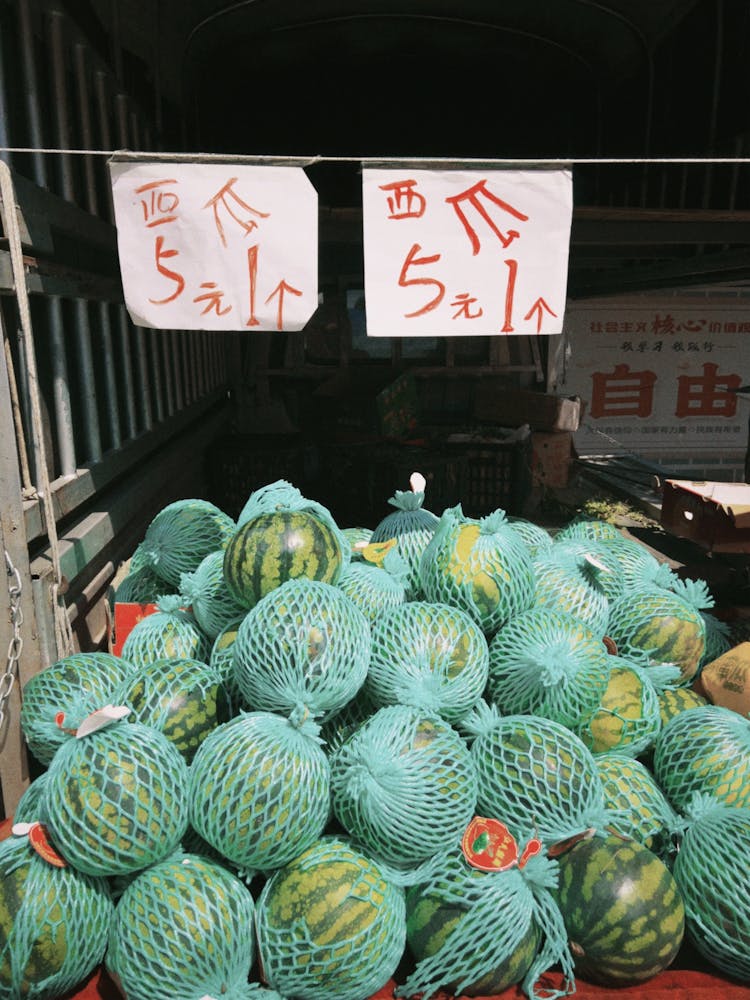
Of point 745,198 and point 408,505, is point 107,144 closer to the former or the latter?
point 408,505

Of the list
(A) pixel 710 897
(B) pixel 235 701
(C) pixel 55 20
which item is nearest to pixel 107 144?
(C) pixel 55 20

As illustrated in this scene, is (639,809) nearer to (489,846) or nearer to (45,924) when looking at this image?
(489,846)

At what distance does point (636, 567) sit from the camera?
13.0 feet

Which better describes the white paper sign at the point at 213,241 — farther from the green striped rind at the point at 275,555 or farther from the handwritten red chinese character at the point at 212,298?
the green striped rind at the point at 275,555

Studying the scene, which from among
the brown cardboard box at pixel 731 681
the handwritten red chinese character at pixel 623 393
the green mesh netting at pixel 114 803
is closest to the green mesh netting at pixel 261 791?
the green mesh netting at pixel 114 803

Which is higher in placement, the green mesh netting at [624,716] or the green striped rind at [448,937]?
the green mesh netting at [624,716]

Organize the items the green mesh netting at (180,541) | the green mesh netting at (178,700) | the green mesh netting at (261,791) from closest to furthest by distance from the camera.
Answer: the green mesh netting at (261,791), the green mesh netting at (178,700), the green mesh netting at (180,541)

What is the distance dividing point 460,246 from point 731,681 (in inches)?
102

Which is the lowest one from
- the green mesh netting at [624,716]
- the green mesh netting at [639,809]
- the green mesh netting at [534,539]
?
the green mesh netting at [639,809]

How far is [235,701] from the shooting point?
2910 mm

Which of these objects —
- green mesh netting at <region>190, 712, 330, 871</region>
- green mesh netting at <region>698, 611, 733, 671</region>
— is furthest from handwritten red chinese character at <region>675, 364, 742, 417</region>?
green mesh netting at <region>190, 712, 330, 871</region>

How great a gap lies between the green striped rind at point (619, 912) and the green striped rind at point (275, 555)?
1.53m

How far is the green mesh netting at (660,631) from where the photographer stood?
3.43m

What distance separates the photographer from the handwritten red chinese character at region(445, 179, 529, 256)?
132 inches
